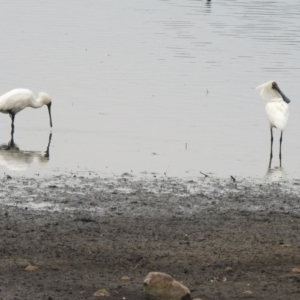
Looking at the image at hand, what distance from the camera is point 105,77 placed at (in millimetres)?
23281

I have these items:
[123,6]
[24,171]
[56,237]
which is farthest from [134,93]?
[123,6]

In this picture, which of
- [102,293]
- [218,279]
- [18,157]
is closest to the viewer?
[102,293]

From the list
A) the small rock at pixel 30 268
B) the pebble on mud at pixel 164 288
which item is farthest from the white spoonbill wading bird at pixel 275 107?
the pebble on mud at pixel 164 288

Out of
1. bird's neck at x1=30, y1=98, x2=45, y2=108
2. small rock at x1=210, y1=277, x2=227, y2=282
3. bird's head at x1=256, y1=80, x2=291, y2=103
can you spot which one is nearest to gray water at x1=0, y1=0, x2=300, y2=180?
bird's neck at x1=30, y1=98, x2=45, y2=108

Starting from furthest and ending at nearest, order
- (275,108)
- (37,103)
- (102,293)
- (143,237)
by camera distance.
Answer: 1. (37,103)
2. (275,108)
3. (143,237)
4. (102,293)

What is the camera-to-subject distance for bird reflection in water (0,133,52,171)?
13.2 m

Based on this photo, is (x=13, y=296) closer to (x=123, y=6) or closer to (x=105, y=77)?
(x=105, y=77)

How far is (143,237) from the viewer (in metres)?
9.07

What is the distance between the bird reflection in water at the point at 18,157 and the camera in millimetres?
13152

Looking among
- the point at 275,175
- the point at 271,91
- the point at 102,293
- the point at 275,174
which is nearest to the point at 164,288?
the point at 102,293

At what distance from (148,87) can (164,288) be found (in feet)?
48.6

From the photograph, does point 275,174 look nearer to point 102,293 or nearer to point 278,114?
point 278,114

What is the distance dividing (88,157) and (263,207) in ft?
12.9

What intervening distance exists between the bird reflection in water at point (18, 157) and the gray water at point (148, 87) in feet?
0.05
